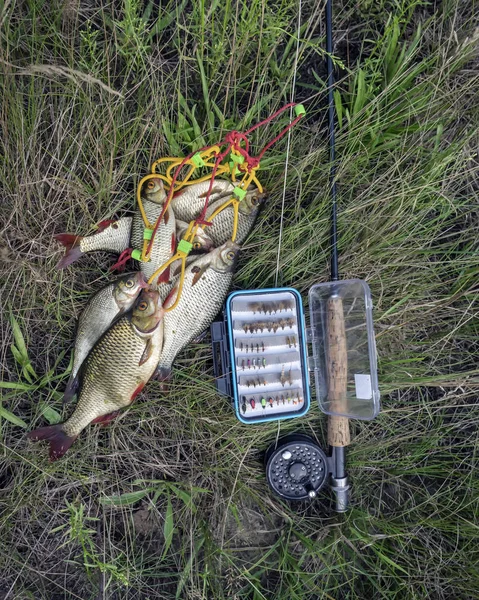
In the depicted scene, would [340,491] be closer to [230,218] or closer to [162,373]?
[162,373]

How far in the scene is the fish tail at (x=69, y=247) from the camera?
1934 millimetres

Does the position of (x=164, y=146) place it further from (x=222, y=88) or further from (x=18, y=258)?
(x=18, y=258)

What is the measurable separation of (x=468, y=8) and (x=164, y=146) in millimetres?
1523

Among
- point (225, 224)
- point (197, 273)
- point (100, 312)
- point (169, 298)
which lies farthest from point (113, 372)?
point (225, 224)

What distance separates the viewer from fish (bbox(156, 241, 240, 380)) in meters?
1.94

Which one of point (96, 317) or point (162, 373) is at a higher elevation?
point (96, 317)

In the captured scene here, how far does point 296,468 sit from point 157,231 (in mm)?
1168

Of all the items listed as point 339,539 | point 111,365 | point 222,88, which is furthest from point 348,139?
point 339,539

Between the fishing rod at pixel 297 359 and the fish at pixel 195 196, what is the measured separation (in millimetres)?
400

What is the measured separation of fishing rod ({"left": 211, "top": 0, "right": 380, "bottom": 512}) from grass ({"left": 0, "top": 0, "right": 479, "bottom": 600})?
13 centimetres

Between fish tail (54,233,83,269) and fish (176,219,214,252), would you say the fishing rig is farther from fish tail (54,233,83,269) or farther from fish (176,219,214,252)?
fish tail (54,233,83,269)

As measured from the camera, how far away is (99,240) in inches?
76.5

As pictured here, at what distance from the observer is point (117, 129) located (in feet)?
6.36

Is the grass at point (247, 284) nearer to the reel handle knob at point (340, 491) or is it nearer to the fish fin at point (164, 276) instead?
the reel handle knob at point (340, 491)
